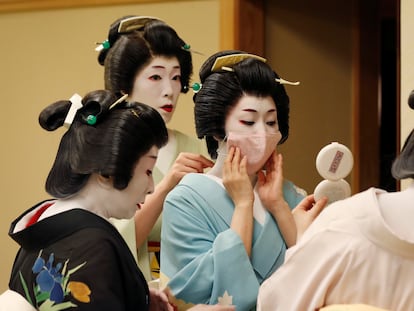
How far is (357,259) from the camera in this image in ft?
6.70

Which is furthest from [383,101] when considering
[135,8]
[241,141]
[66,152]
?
[66,152]

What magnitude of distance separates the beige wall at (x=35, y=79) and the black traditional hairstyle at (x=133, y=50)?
1.61 m

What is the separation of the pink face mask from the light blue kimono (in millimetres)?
117

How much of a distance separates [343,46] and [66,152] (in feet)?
9.15

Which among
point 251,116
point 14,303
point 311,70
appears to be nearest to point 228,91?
point 251,116

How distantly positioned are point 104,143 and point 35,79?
2.82 m

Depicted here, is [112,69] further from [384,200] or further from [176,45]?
[384,200]

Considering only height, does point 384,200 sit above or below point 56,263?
above

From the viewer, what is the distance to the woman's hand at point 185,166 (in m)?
2.85

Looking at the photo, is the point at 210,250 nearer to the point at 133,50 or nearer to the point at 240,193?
the point at 240,193

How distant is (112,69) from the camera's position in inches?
123

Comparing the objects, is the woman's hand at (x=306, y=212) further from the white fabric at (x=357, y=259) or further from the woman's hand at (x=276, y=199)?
the white fabric at (x=357, y=259)

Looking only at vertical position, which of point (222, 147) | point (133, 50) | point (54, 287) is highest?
point (133, 50)

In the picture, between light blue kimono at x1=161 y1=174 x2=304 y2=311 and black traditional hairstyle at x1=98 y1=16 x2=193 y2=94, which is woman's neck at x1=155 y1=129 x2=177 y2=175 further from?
light blue kimono at x1=161 y1=174 x2=304 y2=311
